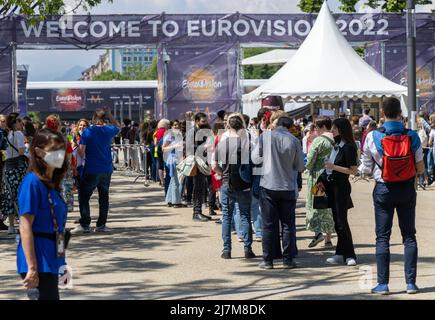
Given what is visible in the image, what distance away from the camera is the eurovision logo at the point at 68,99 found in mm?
71375

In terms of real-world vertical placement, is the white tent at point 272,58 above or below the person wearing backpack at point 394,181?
above

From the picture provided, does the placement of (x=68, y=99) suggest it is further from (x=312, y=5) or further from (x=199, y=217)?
(x=199, y=217)

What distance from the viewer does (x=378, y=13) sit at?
28422 mm

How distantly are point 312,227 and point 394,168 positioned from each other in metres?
3.01

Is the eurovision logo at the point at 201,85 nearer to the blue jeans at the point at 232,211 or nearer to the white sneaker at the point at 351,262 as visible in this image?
the blue jeans at the point at 232,211

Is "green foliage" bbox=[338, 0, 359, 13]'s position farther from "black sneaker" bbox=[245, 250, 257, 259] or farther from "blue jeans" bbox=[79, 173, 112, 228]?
"black sneaker" bbox=[245, 250, 257, 259]

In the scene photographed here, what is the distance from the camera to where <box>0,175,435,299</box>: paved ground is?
8.95m

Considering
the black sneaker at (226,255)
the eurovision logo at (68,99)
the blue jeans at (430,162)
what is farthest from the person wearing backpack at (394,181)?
the eurovision logo at (68,99)

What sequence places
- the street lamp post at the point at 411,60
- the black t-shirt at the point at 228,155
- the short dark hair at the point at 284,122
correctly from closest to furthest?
the short dark hair at the point at 284,122 < the black t-shirt at the point at 228,155 < the street lamp post at the point at 411,60

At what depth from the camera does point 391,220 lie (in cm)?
877

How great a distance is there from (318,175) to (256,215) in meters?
1.71

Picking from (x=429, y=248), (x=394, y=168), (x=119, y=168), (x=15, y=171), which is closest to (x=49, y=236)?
(x=394, y=168)

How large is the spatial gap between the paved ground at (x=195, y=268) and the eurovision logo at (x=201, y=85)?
39.9ft

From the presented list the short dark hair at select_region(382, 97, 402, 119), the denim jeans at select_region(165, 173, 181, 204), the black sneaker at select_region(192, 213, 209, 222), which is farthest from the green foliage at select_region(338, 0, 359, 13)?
the short dark hair at select_region(382, 97, 402, 119)
